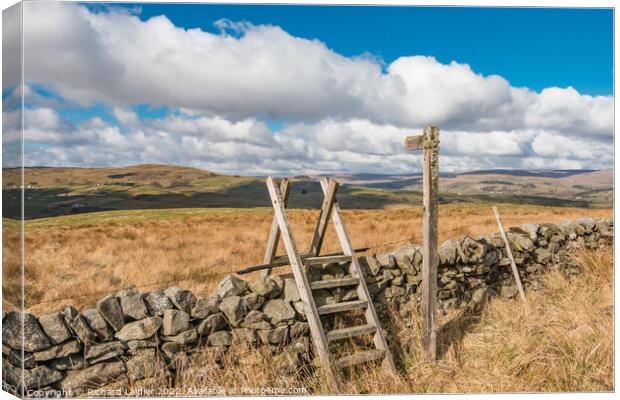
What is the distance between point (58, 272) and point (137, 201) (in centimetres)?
1313

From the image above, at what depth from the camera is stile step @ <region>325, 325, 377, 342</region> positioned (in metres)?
5.11

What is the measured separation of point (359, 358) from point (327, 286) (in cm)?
83

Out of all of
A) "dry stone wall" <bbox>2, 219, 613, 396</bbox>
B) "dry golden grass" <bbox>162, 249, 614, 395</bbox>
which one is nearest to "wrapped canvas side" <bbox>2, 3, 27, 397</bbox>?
"dry stone wall" <bbox>2, 219, 613, 396</bbox>

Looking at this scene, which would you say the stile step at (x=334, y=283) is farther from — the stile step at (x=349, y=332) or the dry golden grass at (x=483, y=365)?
the dry golden grass at (x=483, y=365)

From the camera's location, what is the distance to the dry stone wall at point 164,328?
434 centimetres

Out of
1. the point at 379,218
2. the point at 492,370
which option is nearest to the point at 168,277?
the point at 492,370

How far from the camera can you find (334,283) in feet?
18.0

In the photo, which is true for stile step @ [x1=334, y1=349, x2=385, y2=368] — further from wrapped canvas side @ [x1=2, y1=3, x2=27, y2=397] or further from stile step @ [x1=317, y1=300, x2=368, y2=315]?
wrapped canvas side @ [x1=2, y1=3, x2=27, y2=397]

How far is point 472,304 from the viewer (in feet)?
25.2

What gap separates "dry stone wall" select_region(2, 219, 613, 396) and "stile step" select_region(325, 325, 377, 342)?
364 millimetres

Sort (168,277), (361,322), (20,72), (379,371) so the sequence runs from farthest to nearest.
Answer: (168,277), (361,322), (379,371), (20,72)

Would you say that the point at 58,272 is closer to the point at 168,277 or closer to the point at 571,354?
the point at 168,277

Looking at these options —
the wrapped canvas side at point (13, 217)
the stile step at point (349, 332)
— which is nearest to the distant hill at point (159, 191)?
the wrapped canvas side at point (13, 217)

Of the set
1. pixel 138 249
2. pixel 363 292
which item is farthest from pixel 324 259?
pixel 138 249
